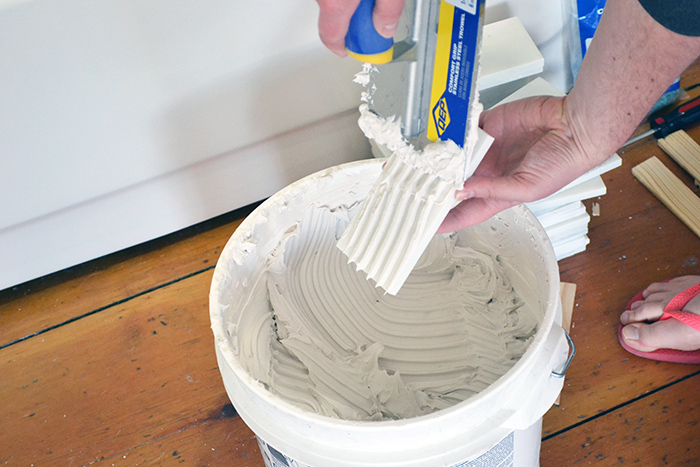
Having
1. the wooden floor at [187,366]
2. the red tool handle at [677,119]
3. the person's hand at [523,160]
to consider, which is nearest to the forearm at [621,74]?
the person's hand at [523,160]

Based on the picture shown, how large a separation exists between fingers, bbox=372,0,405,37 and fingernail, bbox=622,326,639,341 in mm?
692

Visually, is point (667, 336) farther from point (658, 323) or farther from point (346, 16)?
point (346, 16)

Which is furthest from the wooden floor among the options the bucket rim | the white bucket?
the bucket rim

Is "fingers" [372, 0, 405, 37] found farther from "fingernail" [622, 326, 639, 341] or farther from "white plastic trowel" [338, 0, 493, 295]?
"fingernail" [622, 326, 639, 341]

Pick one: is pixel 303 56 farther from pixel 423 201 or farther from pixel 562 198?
pixel 562 198

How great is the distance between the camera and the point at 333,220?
3.18 ft

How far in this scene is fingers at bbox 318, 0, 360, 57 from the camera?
52 cm

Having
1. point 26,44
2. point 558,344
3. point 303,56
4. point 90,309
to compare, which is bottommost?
point 90,309

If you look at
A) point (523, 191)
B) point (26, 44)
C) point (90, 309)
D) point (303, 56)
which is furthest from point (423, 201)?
point (90, 309)

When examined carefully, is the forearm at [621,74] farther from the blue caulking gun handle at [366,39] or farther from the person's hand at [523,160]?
the blue caulking gun handle at [366,39]

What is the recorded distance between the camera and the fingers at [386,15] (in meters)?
0.52

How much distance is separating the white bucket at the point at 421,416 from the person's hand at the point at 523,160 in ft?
0.17

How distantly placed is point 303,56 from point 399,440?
611 millimetres

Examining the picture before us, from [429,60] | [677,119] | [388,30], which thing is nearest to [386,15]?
[388,30]
